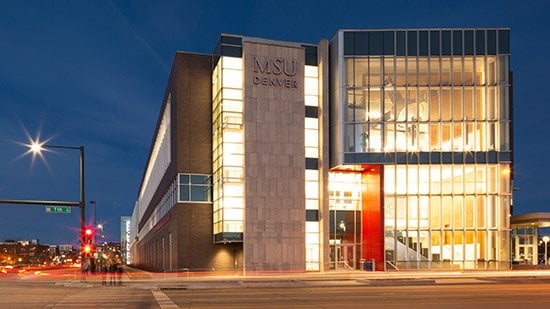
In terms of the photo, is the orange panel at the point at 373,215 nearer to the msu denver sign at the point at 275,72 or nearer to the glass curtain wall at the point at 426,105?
the glass curtain wall at the point at 426,105

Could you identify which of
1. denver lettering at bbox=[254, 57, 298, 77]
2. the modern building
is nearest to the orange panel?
the modern building

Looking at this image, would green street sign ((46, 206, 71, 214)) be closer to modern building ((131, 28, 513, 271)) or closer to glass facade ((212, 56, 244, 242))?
modern building ((131, 28, 513, 271))

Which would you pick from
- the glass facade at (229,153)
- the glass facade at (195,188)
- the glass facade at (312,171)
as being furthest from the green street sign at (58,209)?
the glass facade at (312,171)

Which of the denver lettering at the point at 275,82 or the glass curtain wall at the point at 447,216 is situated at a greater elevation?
the denver lettering at the point at 275,82

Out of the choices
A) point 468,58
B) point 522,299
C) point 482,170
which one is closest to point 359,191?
point 482,170

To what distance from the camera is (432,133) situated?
1930 inches

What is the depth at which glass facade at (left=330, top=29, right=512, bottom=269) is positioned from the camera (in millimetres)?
48344

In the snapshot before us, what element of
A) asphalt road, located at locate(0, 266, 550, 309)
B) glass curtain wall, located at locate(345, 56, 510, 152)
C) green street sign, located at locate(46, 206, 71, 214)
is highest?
glass curtain wall, located at locate(345, 56, 510, 152)

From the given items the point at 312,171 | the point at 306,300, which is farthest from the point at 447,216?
the point at 306,300

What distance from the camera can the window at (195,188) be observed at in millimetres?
48219

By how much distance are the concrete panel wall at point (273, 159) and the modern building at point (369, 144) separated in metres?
0.09

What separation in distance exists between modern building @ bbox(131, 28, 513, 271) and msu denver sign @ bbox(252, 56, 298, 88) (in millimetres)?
81

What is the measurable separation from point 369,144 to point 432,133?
17.4 feet

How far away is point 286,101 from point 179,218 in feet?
41.8
